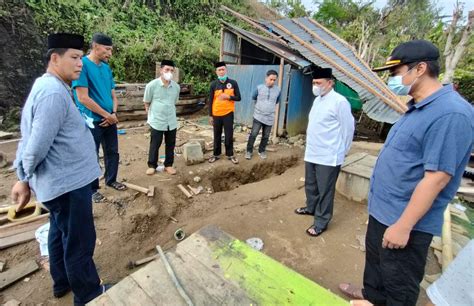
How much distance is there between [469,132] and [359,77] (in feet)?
21.8

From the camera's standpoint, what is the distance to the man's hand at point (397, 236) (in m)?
1.62

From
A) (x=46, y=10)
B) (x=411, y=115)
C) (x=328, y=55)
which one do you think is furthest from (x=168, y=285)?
(x=46, y=10)

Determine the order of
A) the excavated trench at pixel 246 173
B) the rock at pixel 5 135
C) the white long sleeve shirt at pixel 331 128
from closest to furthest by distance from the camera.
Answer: the white long sleeve shirt at pixel 331 128 → the excavated trench at pixel 246 173 → the rock at pixel 5 135

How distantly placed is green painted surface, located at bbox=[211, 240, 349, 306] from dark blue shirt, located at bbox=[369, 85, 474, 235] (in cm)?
72

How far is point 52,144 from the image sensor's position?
1.85 metres

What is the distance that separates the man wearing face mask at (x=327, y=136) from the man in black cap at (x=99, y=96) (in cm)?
277

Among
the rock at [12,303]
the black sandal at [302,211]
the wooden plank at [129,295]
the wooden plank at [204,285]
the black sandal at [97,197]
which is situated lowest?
the rock at [12,303]

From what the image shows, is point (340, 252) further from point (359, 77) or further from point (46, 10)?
point (46, 10)

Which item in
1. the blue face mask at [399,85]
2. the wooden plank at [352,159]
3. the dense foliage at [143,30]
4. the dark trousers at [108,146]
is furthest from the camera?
the dense foliage at [143,30]

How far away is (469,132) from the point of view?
1.47 m

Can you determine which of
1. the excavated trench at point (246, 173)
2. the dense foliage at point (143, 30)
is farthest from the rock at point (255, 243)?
the dense foliage at point (143, 30)

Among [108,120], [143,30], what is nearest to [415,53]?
[108,120]

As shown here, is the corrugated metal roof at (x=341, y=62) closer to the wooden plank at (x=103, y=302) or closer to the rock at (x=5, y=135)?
the wooden plank at (x=103, y=302)

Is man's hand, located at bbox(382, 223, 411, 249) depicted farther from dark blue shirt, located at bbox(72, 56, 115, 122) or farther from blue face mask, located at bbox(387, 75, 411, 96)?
dark blue shirt, located at bbox(72, 56, 115, 122)
